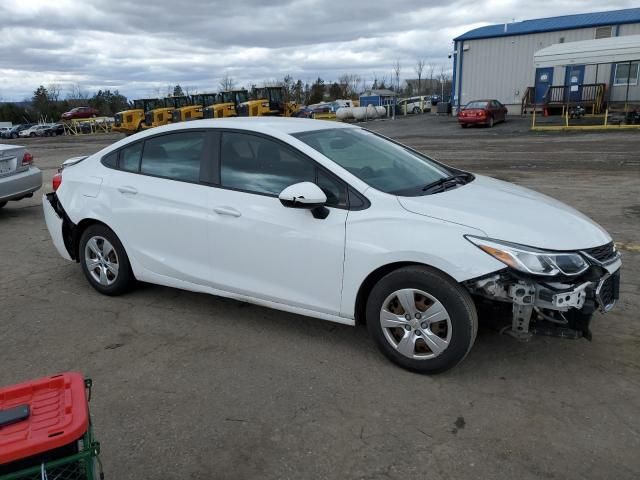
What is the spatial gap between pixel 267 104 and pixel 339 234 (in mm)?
30263

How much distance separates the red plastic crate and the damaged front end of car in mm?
2131

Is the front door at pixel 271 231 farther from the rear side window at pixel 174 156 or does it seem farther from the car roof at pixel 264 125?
the rear side window at pixel 174 156

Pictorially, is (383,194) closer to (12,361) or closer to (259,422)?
(259,422)

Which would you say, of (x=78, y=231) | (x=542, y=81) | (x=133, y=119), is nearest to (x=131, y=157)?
(x=78, y=231)

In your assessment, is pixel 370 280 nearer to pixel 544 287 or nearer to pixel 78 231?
pixel 544 287

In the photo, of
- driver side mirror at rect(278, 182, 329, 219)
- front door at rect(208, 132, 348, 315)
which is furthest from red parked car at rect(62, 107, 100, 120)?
driver side mirror at rect(278, 182, 329, 219)

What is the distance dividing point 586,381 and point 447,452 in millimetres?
1185

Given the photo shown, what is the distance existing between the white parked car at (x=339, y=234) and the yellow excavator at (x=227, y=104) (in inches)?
1100

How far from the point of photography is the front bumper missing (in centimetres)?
302

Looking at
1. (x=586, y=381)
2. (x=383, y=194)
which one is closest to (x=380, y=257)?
(x=383, y=194)

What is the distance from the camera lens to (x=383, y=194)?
11.4 feet

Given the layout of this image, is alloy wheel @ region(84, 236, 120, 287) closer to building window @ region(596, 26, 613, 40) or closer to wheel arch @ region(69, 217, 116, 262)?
wheel arch @ region(69, 217, 116, 262)

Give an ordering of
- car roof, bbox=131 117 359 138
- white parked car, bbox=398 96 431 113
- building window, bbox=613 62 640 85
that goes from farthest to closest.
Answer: white parked car, bbox=398 96 431 113, building window, bbox=613 62 640 85, car roof, bbox=131 117 359 138

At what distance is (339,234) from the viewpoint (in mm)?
3469
